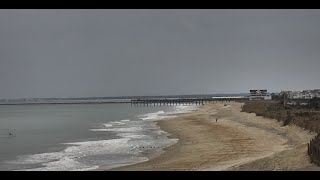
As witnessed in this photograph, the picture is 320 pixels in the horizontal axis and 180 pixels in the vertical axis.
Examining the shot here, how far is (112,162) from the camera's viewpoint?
19.3 m

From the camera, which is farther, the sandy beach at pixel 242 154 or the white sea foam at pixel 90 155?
the white sea foam at pixel 90 155

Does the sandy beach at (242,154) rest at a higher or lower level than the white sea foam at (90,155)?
higher

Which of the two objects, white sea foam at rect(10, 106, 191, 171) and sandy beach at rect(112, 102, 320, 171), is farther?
white sea foam at rect(10, 106, 191, 171)

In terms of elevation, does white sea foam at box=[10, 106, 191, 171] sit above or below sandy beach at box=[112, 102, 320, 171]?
below

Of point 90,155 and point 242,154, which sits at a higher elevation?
point 242,154

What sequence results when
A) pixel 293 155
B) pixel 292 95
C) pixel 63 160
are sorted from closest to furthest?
pixel 293 155 → pixel 63 160 → pixel 292 95

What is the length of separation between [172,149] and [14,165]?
8.40 meters

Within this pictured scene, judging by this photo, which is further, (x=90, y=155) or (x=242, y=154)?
(x=90, y=155)
